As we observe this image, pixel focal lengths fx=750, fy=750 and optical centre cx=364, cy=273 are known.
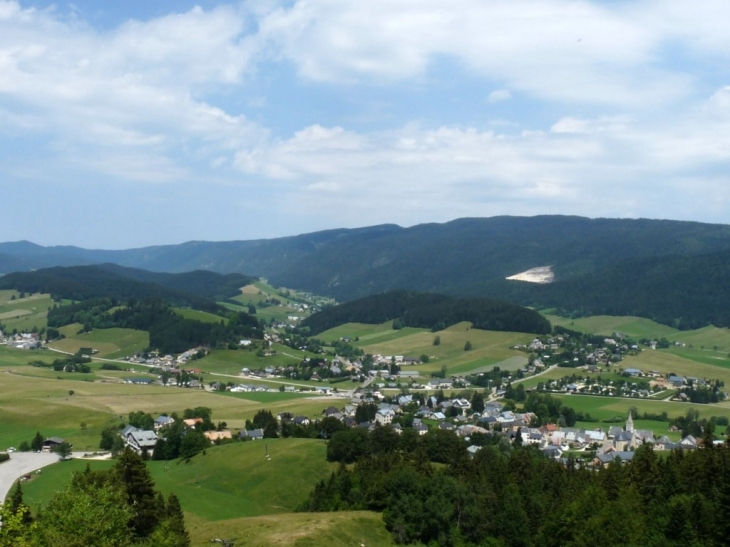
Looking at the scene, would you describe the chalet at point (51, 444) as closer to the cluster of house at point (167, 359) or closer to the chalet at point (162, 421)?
the chalet at point (162, 421)

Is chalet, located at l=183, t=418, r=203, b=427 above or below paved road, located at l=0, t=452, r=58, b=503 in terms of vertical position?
above

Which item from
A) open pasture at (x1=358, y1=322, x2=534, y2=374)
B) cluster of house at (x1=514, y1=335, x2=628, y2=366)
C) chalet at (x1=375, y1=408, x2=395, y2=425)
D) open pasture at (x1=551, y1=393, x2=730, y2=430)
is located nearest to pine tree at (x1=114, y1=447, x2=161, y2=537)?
chalet at (x1=375, y1=408, x2=395, y2=425)

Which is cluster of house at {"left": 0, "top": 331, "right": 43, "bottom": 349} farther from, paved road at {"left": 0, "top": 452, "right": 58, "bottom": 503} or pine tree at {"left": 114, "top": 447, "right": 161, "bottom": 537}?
pine tree at {"left": 114, "top": 447, "right": 161, "bottom": 537}

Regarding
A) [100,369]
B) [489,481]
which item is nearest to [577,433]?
[489,481]

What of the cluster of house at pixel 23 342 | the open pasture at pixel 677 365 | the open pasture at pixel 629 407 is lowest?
the open pasture at pixel 629 407

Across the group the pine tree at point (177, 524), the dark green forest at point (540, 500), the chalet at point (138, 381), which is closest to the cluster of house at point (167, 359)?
the chalet at point (138, 381)

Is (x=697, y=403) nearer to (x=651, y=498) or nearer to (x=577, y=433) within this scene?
(x=577, y=433)
